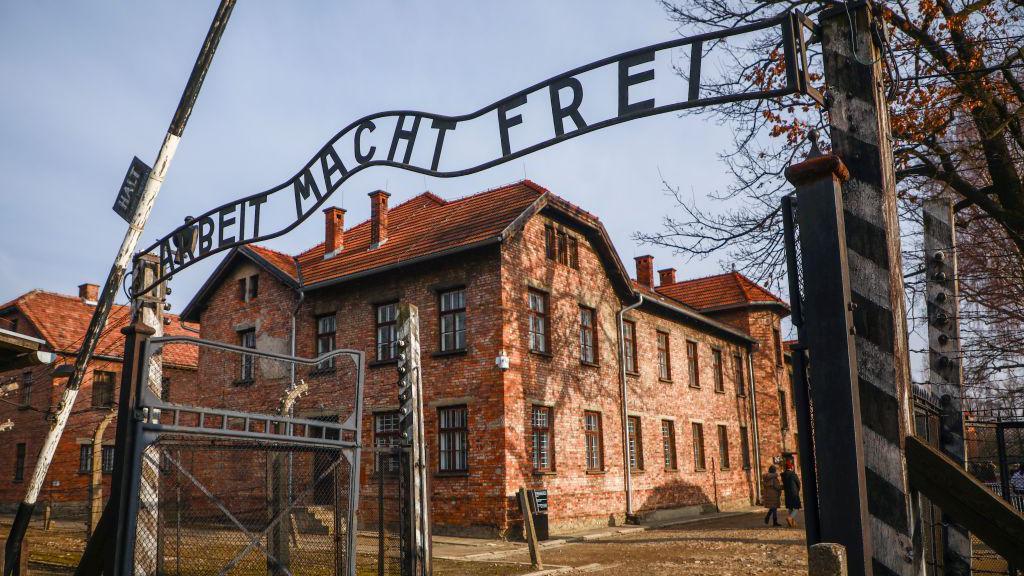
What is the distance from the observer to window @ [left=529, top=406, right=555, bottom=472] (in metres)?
19.0

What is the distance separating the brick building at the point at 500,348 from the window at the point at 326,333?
0.07 metres

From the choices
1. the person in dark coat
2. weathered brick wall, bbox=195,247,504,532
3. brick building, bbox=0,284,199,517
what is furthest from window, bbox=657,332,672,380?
brick building, bbox=0,284,199,517

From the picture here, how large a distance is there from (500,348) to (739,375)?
15735 mm

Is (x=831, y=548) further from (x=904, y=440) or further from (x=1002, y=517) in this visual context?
(x=1002, y=517)

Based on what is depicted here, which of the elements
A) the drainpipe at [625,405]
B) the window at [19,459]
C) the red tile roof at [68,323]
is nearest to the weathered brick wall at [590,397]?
the drainpipe at [625,405]

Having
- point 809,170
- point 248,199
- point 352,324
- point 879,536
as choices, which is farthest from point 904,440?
point 352,324

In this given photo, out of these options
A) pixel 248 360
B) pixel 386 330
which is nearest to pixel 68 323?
pixel 248 360

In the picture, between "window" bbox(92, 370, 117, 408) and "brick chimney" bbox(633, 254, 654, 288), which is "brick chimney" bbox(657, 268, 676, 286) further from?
"window" bbox(92, 370, 117, 408)

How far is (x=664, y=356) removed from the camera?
26.0 meters

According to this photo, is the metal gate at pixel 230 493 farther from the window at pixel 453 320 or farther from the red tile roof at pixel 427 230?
the red tile roof at pixel 427 230

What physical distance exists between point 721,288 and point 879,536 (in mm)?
30833

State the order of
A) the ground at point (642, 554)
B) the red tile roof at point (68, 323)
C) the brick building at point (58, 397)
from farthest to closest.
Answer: the red tile roof at point (68, 323) < the brick building at point (58, 397) < the ground at point (642, 554)

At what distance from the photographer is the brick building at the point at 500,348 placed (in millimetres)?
18500

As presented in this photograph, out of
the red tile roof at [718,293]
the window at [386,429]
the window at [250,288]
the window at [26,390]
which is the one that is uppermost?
the red tile roof at [718,293]
